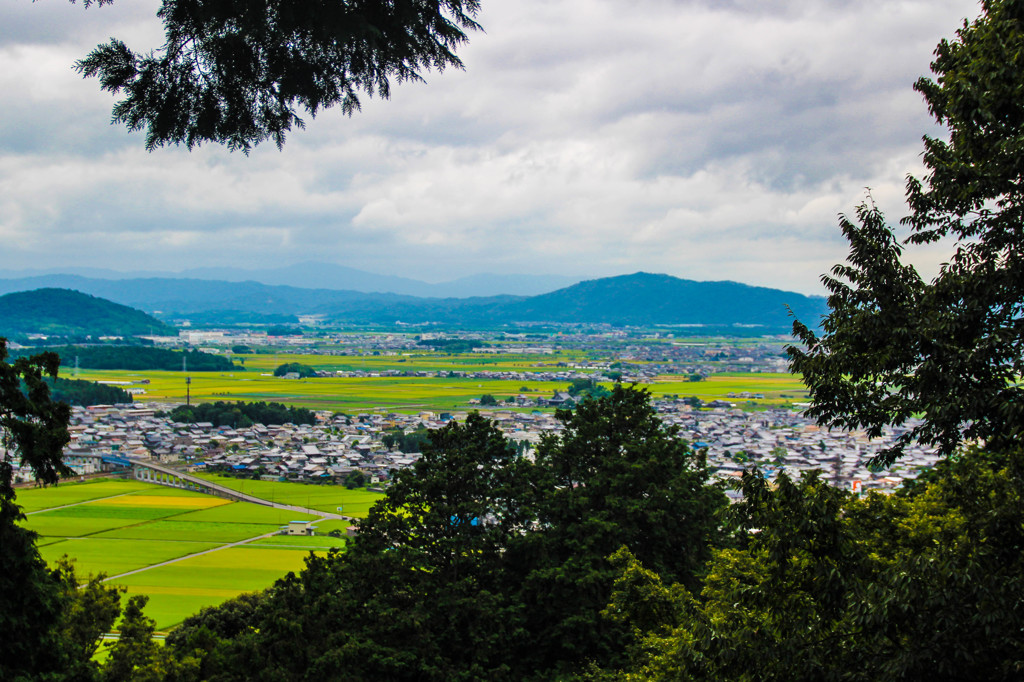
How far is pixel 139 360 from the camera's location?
357 feet

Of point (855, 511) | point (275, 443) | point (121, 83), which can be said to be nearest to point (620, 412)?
point (855, 511)

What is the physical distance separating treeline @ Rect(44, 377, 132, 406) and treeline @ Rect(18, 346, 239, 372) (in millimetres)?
27153

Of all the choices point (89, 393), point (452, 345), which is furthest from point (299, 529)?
point (452, 345)

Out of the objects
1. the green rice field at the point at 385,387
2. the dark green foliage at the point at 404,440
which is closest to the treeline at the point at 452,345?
the green rice field at the point at 385,387

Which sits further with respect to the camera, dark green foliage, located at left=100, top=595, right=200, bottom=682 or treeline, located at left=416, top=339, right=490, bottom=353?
treeline, located at left=416, top=339, right=490, bottom=353

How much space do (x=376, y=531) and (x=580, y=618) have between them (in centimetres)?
432

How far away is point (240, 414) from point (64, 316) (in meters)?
100

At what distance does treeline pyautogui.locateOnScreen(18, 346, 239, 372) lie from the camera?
106 metres

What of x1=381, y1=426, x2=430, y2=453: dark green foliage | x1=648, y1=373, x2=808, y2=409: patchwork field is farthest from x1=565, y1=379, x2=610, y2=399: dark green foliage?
x1=381, y1=426, x2=430, y2=453: dark green foliage

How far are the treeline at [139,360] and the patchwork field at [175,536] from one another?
6739 cm

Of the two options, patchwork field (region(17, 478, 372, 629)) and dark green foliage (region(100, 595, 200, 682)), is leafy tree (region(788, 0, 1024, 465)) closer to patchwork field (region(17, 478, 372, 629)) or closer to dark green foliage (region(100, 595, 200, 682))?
dark green foliage (region(100, 595, 200, 682))

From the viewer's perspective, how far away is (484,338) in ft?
592

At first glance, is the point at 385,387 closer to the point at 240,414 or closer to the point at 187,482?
the point at 240,414

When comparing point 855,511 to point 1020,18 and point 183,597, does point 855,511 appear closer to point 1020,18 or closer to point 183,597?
point 1020,18
